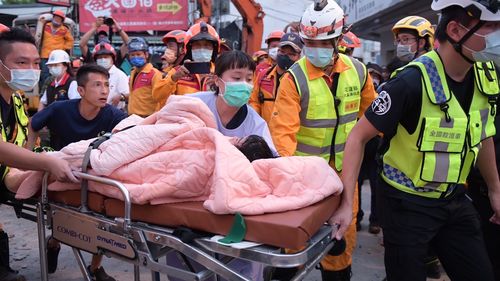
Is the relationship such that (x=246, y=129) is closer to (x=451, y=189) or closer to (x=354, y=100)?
(x=354, y=100)

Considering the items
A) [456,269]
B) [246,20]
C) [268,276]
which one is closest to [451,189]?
[456,269]

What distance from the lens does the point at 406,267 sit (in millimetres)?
2008

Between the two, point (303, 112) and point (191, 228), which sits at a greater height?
point (303, 112)

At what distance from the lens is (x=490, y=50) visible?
185 centimetres

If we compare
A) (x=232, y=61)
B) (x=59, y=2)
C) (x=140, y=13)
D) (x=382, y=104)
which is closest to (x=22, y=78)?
(x=232, y=61)

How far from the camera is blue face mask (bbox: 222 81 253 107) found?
2549 mm

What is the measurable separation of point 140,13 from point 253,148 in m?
18.0

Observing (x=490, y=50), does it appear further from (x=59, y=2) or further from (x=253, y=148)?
(x=59, y=2)

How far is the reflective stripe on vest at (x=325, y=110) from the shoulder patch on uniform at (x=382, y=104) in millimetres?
944

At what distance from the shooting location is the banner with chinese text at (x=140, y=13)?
18562mm

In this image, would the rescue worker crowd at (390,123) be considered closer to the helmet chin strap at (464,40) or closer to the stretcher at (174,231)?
the helmet chin strap at (464,40)

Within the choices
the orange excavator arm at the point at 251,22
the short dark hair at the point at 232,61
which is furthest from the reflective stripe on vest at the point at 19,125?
the orange excavator arm at the point at 251,22

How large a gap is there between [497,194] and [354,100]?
1087 millimetres

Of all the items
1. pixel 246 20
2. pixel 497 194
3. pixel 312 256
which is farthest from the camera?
pixel 246 20
